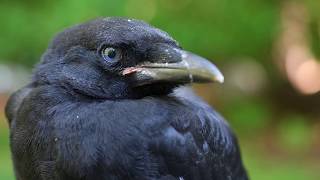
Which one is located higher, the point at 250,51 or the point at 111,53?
the point at 111,53

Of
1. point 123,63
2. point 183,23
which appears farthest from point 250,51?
point 123,63

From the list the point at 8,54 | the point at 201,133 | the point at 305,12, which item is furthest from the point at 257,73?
the point at 201,133

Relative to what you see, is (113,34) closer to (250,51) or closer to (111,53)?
(111,53)

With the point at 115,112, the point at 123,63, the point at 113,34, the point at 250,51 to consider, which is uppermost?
the point at 113,34

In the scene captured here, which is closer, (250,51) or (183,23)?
(183,23)

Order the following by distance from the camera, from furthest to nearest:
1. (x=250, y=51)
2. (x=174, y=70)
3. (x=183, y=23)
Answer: (x=250, y=51) < (x=183, y=23) < (x=174, y=70)

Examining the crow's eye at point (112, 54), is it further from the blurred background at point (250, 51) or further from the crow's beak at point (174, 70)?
the blurred background at point (250, 51)

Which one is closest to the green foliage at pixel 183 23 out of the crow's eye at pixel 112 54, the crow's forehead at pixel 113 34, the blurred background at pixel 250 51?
the blurred background at pixel 250 51

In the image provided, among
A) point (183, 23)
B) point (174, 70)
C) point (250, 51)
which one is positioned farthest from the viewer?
point (250, 51)
